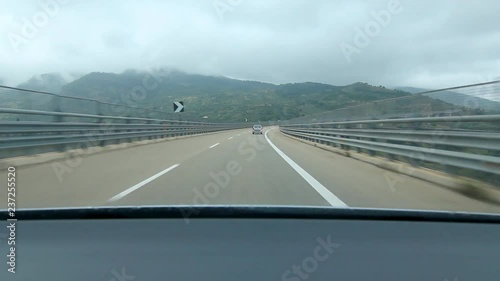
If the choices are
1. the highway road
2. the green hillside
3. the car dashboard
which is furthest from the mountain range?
the car dashboard

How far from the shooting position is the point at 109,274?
2.88 meters

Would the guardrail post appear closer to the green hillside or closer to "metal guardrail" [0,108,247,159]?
"metal guardrail" [0,108,247,159]

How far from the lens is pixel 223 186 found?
976 cm

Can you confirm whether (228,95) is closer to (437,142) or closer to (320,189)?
(437,142)

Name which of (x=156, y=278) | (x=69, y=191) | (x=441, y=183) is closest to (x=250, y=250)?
(x=156, y=278)

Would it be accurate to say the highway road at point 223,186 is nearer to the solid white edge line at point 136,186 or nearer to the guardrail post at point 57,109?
the solid white edge line at point 136,186

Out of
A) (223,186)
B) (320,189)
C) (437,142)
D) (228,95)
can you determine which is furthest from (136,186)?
(228,95)

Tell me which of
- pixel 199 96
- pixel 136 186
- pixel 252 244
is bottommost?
pixel 136 186

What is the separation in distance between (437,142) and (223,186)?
4.83 m

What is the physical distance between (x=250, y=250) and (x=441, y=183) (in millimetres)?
7753

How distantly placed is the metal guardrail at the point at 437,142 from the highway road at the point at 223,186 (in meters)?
0.68

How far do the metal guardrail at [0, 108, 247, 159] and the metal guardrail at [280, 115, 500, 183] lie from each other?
982 centimetres

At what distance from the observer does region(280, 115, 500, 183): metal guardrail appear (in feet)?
28.1

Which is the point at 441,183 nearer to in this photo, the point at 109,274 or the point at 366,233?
the point at 366,233
